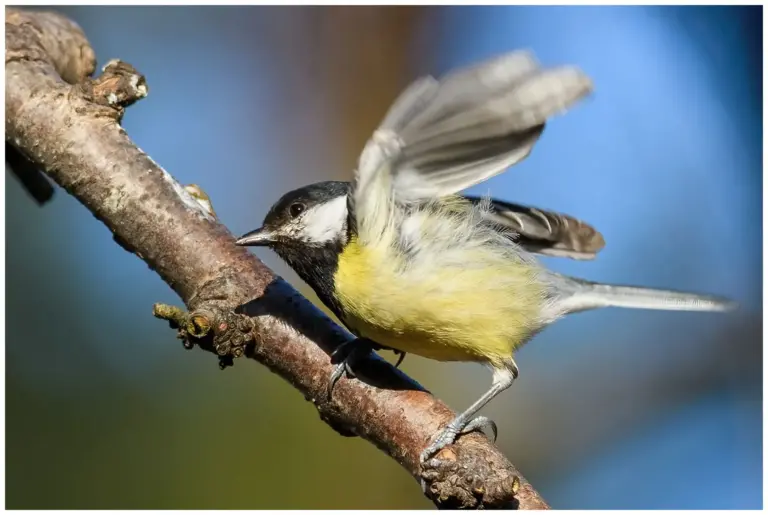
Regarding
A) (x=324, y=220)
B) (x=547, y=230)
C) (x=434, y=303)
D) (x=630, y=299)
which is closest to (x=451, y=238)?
(x=434, y=303)

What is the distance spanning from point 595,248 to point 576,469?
1310 millimetres

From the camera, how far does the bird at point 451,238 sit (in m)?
1.49

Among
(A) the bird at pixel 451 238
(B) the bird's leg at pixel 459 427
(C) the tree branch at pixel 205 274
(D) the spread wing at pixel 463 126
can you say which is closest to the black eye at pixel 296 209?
(A) the bird at pixel 451 238

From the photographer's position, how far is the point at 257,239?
2027mm

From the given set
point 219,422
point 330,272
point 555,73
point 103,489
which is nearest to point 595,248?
point 330,272

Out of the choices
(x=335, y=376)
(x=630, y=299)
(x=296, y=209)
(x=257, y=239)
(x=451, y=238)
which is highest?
(x=630, y=299)

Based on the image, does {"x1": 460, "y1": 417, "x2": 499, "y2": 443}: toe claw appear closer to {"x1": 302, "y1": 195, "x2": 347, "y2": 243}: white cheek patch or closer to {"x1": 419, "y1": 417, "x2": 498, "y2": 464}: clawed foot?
{"x1": 419, "y1": 417, "x2": 498, "y2": 464}: clawed foot

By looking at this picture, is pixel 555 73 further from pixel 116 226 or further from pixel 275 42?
pixel 275 42

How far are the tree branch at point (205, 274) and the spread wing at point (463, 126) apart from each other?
370 mm

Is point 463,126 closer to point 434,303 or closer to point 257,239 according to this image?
point 434,303

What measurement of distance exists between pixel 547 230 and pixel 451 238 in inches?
17.3

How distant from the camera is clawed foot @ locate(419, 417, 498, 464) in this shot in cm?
164

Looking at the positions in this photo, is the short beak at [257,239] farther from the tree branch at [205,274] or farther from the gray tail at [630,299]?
the gray tail at [630,299]

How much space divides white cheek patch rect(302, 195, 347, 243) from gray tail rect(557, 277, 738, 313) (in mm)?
681
